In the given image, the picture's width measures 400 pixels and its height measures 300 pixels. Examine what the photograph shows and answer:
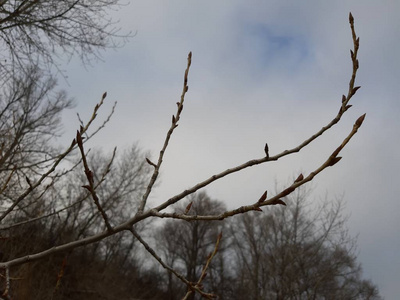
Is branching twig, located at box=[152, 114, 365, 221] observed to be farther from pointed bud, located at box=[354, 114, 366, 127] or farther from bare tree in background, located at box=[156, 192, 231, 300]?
bare tree in background, located at box=[156, 192, 231, 300]

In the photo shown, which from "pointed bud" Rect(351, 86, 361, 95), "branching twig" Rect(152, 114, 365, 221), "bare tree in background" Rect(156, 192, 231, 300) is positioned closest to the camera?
"branching twig" Rect(152, 114, 365, 221)

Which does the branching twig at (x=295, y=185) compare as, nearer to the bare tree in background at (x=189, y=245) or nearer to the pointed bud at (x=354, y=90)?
the pointed bud at (x=354, y=90)

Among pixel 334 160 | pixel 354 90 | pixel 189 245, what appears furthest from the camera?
pixel 189 245

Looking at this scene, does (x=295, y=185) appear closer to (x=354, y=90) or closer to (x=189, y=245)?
(x=354, y=90)

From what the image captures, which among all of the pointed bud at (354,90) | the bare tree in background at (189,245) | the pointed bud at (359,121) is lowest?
the pointed bud at (359,121)

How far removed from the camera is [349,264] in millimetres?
11023

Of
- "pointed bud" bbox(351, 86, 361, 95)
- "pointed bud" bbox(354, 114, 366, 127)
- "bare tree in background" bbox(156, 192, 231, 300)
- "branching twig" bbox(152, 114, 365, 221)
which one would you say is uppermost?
"bare tree in background" bbox(156, 192, 231, 300)

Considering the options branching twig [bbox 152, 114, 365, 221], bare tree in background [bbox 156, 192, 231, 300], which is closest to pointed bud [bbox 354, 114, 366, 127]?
branching twig [bbox 152, 114, 365, 221]

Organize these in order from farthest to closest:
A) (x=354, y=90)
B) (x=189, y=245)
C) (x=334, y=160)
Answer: (x=189, y=245), (x=354, y=90), (x=334, y=160)

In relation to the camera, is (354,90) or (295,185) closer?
(295,185)

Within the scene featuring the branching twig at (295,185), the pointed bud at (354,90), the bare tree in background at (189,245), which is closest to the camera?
the branching twig at (295,185)

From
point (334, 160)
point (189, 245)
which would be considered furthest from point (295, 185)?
point (189, 245)

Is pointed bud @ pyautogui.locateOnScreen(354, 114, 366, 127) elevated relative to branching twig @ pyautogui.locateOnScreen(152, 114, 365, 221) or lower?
elevated

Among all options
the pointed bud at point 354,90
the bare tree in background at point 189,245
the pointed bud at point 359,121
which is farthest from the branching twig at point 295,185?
the bare tree in background at point 189,245
